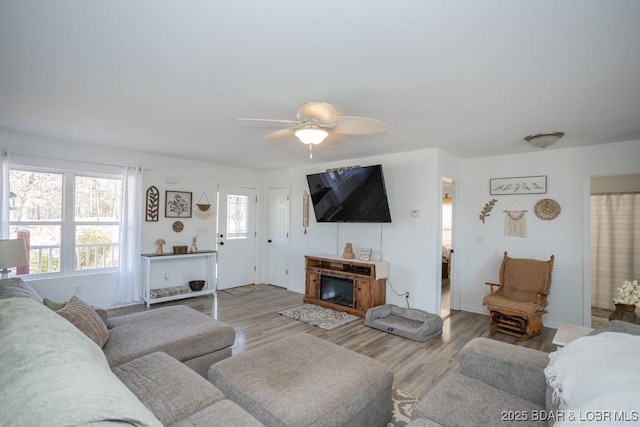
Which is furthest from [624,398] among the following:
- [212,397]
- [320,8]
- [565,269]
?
[565,269]

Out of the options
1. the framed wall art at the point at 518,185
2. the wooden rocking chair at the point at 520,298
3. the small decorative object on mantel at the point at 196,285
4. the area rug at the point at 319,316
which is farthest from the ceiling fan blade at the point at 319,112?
the small decorative object on mantel at the point at 196,285

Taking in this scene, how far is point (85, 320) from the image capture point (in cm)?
206

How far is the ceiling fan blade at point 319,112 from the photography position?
83.5 inches

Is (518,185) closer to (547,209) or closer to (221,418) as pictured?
(547,209)

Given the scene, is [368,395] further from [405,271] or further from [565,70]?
[405,271]

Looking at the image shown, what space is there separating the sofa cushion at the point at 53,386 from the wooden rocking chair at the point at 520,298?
3959mm

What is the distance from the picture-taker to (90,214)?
4566mm

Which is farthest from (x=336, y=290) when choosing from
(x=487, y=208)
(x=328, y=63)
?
(x=328, y=63)

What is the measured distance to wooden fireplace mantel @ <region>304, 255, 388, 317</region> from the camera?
4.46 meters

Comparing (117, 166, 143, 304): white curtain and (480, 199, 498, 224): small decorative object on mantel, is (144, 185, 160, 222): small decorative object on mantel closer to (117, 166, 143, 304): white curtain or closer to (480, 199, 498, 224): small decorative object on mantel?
(117, 166, 143, 304): white curtain

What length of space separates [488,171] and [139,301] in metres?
5.69

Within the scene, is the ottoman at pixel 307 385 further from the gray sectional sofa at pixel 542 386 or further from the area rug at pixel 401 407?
the gray sectional sofa at pixel 542 386

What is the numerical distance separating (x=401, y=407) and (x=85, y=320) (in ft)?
7.46

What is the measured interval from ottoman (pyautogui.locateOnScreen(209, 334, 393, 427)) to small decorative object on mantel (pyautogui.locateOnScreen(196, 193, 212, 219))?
154 inches
